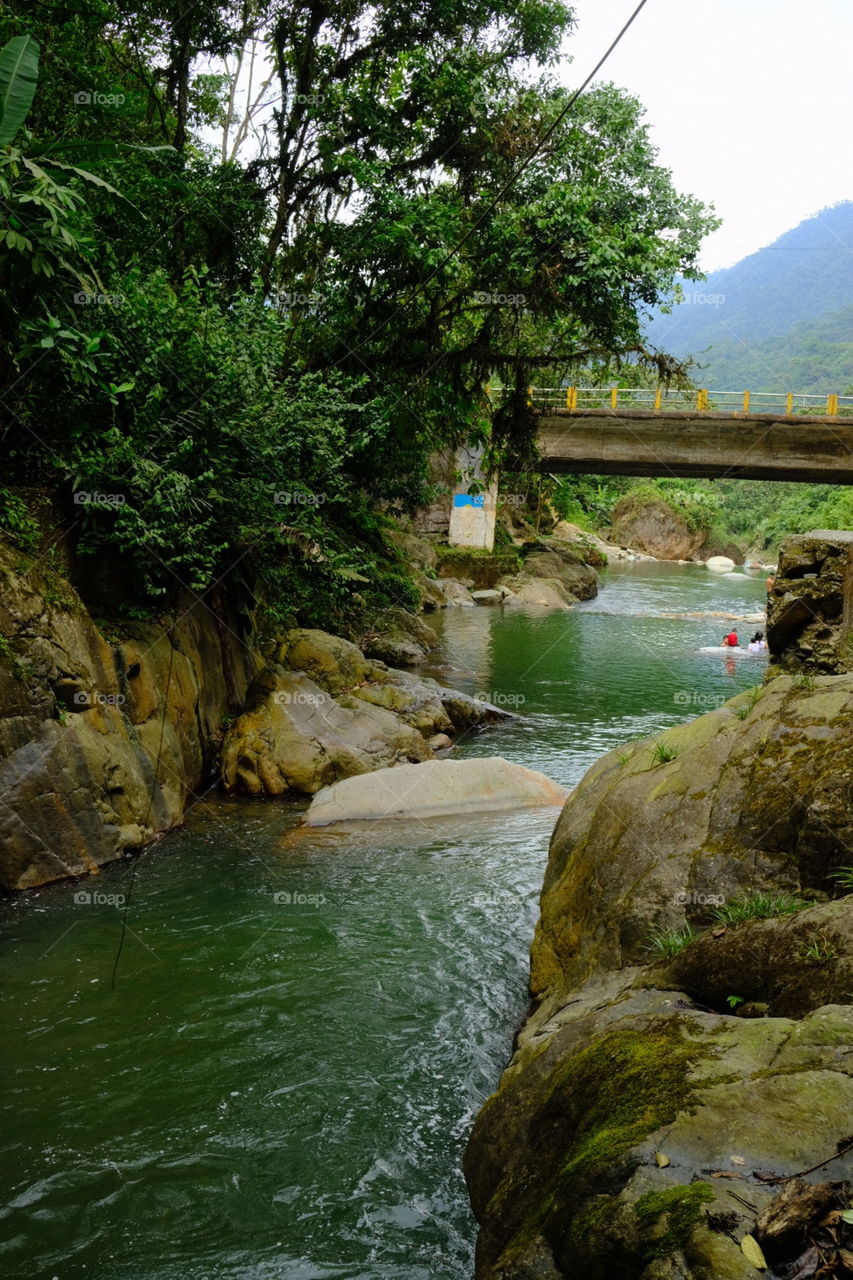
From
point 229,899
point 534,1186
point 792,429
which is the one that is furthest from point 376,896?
point 792,429

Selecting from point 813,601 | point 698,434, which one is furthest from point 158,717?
point 698,434

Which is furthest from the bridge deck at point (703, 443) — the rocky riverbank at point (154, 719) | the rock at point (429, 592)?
the rocky riverbank at point (154, 719)

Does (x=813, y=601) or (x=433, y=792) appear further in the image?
(x=813, y=601)

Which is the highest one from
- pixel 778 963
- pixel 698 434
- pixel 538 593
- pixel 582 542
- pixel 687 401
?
pixel 687 401

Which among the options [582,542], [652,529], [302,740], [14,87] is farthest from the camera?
[652,529]

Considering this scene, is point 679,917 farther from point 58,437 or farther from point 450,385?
point 450,385

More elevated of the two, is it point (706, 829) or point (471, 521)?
point (471, 521)

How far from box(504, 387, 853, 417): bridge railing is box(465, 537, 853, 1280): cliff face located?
22.2 meters

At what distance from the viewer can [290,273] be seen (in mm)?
19797

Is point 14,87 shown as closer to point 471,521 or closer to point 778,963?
point 778,963

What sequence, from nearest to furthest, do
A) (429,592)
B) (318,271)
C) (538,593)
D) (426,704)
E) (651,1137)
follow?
(651,1137) < (426,704) < (318,271) < (429,592) < (538,593)

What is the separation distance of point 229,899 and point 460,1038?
9.84 feet

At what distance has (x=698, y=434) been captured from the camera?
28.5 metres

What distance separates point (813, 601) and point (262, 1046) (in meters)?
8.85
